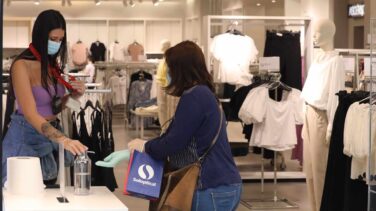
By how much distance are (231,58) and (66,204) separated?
5.27 metres

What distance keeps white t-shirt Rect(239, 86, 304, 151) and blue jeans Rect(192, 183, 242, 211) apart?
4.07 meters

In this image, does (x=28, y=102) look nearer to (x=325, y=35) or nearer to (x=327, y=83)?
(x=327, y=83)

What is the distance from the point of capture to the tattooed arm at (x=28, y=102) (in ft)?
11.4

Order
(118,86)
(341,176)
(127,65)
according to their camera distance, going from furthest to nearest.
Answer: (127,65)
(118,86)
(341,176)

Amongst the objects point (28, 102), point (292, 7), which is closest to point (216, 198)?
point (28, 102)

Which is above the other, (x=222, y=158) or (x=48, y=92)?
(x=48, y=92)

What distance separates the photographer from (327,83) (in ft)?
19.9

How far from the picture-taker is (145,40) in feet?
66.1

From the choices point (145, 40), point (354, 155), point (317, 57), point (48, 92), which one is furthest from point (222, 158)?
point (145, 40)

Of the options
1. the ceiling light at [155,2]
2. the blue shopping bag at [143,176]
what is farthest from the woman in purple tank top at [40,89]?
the ceiling light at [155,2]

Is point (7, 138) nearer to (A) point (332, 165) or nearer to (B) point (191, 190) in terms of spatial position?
(B) point (191, 190)

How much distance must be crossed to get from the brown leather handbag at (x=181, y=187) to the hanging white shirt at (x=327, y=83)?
267 cm

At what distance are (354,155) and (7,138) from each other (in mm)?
2397

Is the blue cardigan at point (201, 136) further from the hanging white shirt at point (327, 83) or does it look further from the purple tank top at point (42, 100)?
the hanging white shirt at point (327, 83)
